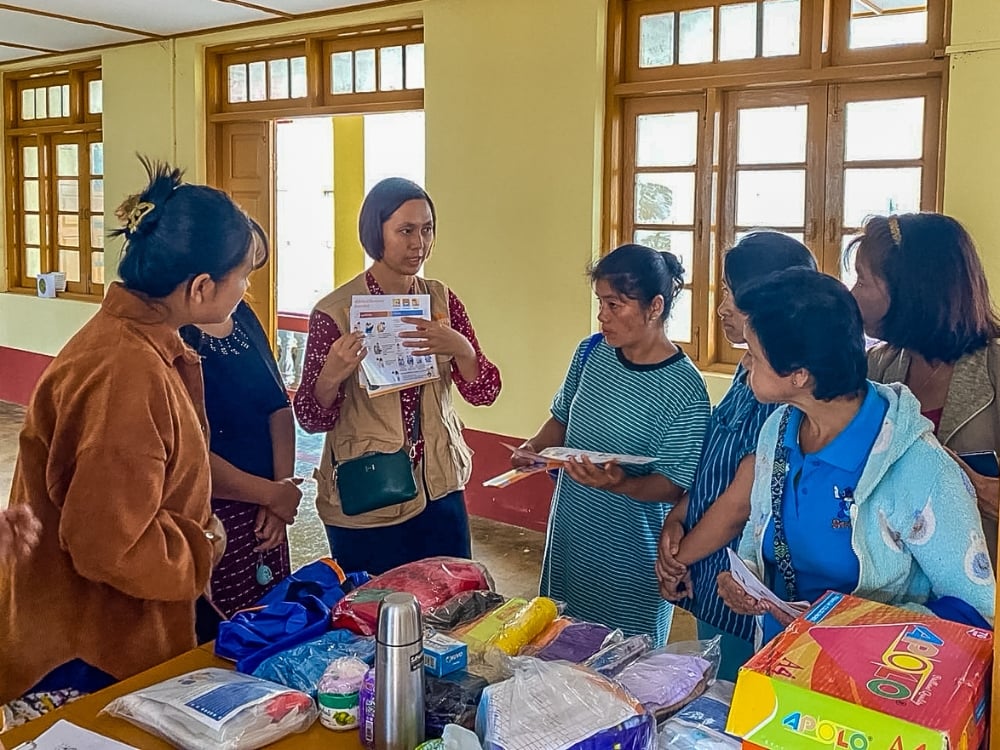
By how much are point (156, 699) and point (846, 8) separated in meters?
3.54

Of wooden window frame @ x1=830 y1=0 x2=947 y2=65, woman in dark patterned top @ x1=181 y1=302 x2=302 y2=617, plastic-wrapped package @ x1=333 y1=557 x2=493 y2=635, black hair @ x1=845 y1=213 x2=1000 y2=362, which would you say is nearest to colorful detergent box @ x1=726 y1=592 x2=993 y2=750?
plastic-wrapped package @ x1=333 y1=557 x2=493 y2=635

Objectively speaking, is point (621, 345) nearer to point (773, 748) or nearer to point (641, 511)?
point (641, 511)

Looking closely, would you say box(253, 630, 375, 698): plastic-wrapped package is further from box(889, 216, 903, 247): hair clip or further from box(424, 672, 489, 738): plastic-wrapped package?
box(889, 216, 903, 247): hair clip

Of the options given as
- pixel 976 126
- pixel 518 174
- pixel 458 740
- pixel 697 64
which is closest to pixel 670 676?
pixel 458 740

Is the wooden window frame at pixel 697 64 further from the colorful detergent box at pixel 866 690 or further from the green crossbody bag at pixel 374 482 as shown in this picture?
the colorful detergent box at pixel 866 690

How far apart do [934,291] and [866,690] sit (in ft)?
3.77

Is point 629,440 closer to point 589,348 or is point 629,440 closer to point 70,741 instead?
point 589,348

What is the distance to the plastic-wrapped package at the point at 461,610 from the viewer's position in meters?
1.59

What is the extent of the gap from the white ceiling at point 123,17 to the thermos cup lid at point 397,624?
14.4 ft

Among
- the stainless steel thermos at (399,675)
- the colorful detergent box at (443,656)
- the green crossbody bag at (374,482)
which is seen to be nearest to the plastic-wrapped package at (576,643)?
the colorful detergent box at (443,656)

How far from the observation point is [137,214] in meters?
1.73

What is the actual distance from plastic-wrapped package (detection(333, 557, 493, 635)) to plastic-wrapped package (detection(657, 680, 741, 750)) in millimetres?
470

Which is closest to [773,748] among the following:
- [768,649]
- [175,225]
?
[768,649]

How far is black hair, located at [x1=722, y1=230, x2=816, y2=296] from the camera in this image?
196 centimetres
